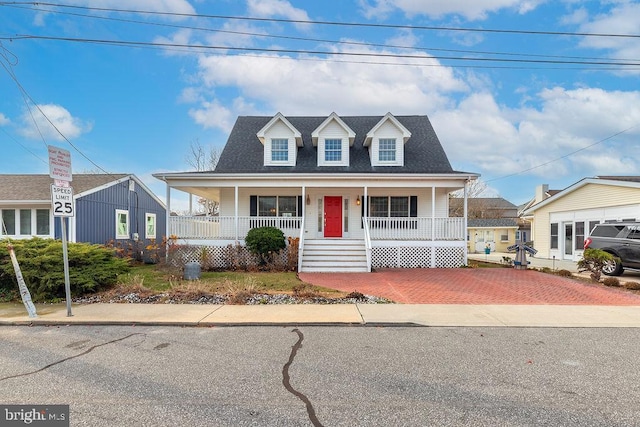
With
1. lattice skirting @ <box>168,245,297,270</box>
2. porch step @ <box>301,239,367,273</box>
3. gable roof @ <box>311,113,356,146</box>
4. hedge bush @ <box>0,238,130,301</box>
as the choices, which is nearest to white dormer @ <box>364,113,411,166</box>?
gable roof @ <box>311,113,356,146</box>

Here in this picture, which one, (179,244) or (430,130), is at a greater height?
(430,130)

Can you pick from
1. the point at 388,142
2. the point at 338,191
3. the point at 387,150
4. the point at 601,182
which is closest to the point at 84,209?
the point at 338,191

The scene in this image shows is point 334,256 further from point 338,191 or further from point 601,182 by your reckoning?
point 601,182

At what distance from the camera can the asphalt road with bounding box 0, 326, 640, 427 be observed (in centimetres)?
297

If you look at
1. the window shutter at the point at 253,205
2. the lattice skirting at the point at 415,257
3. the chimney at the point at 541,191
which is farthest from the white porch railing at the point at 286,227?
the chimney at the point at 541,191

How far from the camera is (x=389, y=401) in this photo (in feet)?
10.6

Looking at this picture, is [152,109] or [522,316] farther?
[152,109]

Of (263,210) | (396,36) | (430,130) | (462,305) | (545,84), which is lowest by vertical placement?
(462,305)

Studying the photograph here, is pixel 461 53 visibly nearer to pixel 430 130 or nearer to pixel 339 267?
pixel 430 130

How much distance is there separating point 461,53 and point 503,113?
1307 cm

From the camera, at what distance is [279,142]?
53.0ft

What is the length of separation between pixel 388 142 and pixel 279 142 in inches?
211

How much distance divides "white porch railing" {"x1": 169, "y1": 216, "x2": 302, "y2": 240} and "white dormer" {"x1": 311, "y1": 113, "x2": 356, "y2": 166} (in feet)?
11.9

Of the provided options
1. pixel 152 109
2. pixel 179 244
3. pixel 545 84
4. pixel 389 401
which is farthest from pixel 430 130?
pixel 389 401
